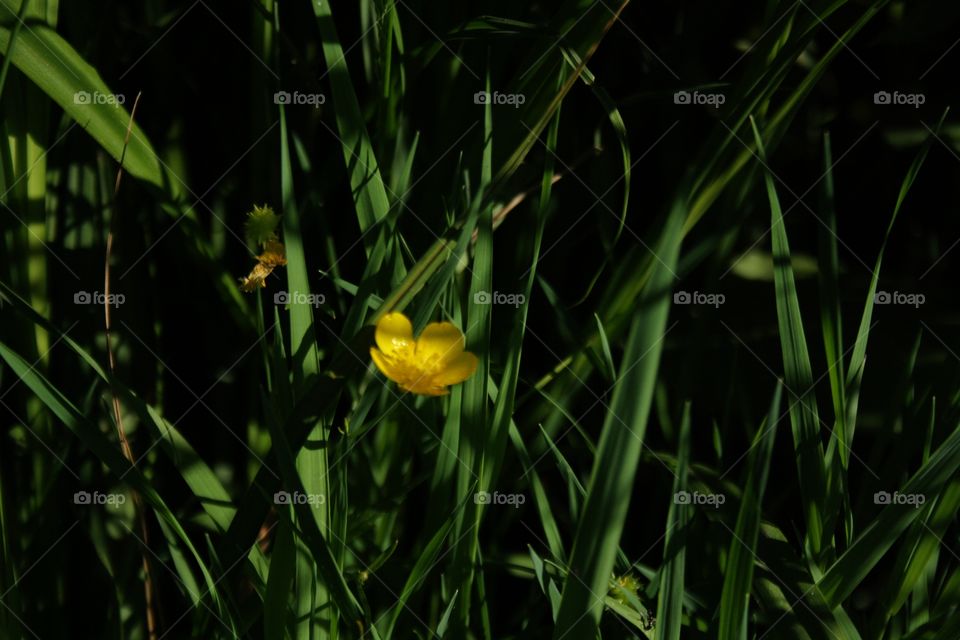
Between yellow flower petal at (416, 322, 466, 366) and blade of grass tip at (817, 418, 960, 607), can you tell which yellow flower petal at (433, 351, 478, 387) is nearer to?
yellow flower petal at (416, 322, 466, 366)

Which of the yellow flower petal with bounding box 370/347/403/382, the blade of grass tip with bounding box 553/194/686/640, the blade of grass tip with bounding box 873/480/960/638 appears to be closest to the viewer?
the blade of grass tip with bounding box 553/194/686/640

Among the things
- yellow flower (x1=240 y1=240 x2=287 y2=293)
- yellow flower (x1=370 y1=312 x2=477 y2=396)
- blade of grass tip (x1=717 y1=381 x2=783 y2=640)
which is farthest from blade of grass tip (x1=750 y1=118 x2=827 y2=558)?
yellow flower (x1=240 y1=240 x2=287 y2=293)

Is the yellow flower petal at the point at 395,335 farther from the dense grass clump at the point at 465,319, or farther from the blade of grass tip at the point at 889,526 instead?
the blade of grass tip at the point at 889,526

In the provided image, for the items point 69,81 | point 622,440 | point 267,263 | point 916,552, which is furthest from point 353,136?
point 916,552

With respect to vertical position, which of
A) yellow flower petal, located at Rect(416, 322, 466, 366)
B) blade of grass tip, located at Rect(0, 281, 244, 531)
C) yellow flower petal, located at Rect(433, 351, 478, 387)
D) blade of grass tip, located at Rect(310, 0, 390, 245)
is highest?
blade of grass tip, located at Rect(310, 0, 390, 245)

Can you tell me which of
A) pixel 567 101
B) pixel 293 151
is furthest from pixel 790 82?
pixel 293 151

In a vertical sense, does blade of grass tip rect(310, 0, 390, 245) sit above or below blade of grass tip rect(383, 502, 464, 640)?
above
